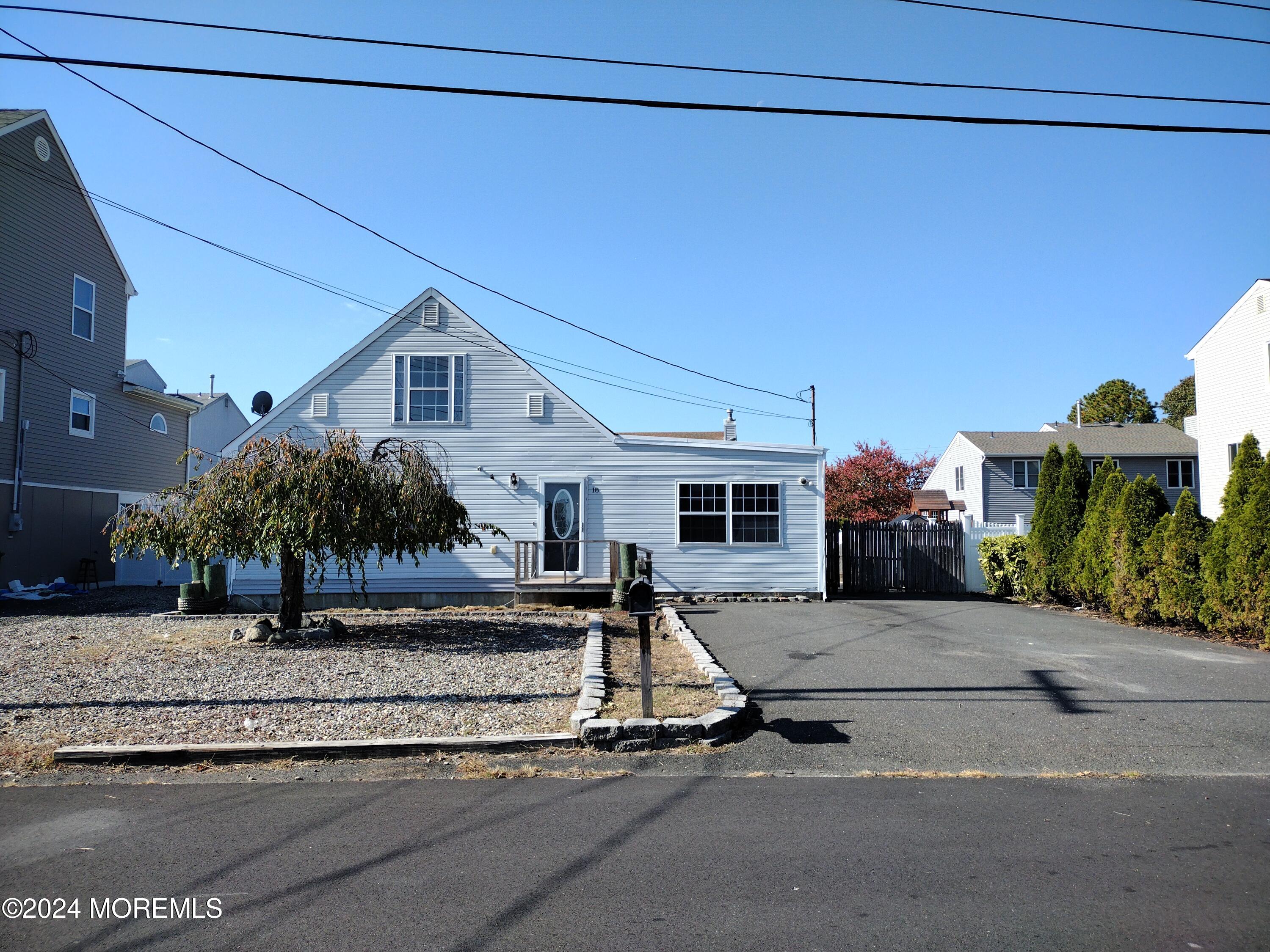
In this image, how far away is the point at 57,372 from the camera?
19656 mm

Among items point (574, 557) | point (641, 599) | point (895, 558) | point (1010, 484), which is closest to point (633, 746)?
point (641, 599)

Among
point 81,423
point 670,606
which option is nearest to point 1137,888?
point 670,606

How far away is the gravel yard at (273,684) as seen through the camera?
642cm

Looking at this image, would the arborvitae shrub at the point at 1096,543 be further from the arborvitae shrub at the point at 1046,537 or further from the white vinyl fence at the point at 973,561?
the white vinyl fence at the point at 973,561

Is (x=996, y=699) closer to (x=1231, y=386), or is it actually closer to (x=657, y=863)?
(x=657, y=863)

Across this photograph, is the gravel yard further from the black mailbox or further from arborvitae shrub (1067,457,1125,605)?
arborvitae shrub (1067,457,1125,605)

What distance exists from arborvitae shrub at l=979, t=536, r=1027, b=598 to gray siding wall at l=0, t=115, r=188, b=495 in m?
22.5

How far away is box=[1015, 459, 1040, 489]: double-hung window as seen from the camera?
34.9 meters

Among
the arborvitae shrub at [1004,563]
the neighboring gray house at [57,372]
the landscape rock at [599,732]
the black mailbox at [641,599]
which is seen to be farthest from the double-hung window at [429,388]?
the arborvitae shrub at [1004,563]

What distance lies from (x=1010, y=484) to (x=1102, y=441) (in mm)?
4634

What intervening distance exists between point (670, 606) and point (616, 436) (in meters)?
4.04

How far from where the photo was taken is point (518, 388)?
17.6m

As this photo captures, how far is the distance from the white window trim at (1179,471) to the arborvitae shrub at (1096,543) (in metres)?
22.4

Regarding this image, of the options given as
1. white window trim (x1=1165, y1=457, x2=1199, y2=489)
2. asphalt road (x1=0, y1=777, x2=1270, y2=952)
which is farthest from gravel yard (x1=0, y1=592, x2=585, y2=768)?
white window trim (x1=1165, y1=457, x2=1199, y2=489)
